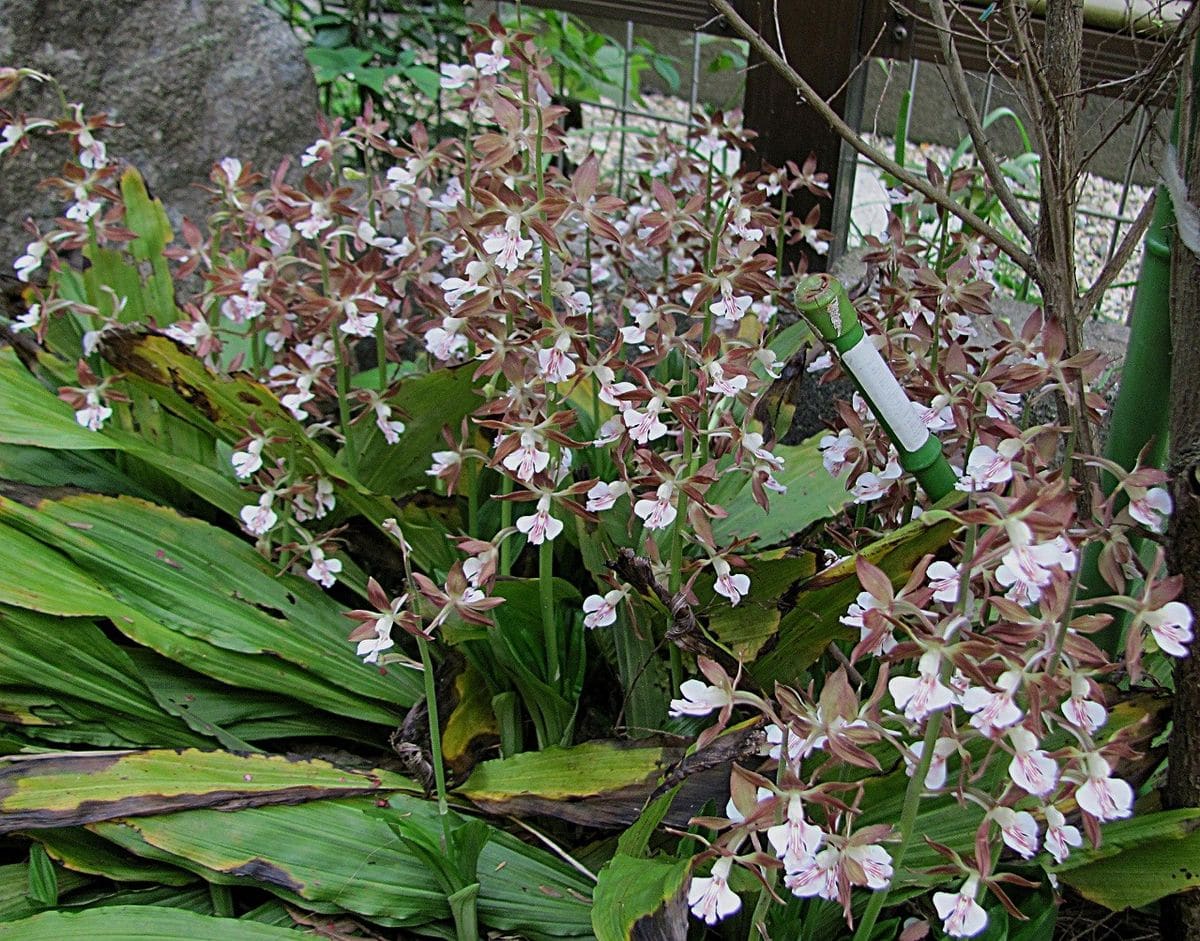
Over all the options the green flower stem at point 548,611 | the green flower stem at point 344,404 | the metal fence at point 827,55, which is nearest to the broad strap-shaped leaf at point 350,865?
the green flower stem at point 548,611

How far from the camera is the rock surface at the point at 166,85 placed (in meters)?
2.77

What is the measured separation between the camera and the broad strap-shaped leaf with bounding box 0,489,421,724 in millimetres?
1774

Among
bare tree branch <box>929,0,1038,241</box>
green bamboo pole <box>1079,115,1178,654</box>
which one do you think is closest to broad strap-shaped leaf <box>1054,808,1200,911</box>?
green bamboo pole <box>1079,115,1178,654</box>

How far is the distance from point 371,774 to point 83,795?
14.4 inches

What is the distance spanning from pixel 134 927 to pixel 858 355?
108 cm

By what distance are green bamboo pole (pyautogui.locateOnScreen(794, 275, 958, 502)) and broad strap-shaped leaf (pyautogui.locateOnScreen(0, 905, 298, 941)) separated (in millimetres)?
929

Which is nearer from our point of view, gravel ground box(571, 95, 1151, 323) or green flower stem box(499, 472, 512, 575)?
green flower stem box(499, 472, 512, 575)

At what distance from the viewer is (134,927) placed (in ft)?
4.76

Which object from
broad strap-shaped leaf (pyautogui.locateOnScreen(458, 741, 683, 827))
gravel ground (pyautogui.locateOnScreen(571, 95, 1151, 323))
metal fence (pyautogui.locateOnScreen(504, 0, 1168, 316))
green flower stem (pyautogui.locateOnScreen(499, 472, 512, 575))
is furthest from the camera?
gravel ground (pyautogui.locateOnScreen(571, 95, 1151, 323))

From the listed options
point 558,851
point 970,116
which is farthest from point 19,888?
point 970,116

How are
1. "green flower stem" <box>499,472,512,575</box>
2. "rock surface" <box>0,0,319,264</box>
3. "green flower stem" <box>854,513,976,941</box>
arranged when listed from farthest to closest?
"rock surface" <box>0,0,319,264</box>, "green flower stem" <box>499,472,512,575</box>, "green flower stem" <box>854,513,976,941</box>

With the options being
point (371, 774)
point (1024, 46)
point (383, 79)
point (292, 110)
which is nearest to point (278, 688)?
point (371, 774)

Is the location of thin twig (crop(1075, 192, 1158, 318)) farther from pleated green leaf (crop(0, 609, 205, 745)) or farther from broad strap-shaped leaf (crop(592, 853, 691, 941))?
pleated green leaf (crop(0, 609, 205, 745))

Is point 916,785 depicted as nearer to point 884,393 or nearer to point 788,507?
point 884,393
